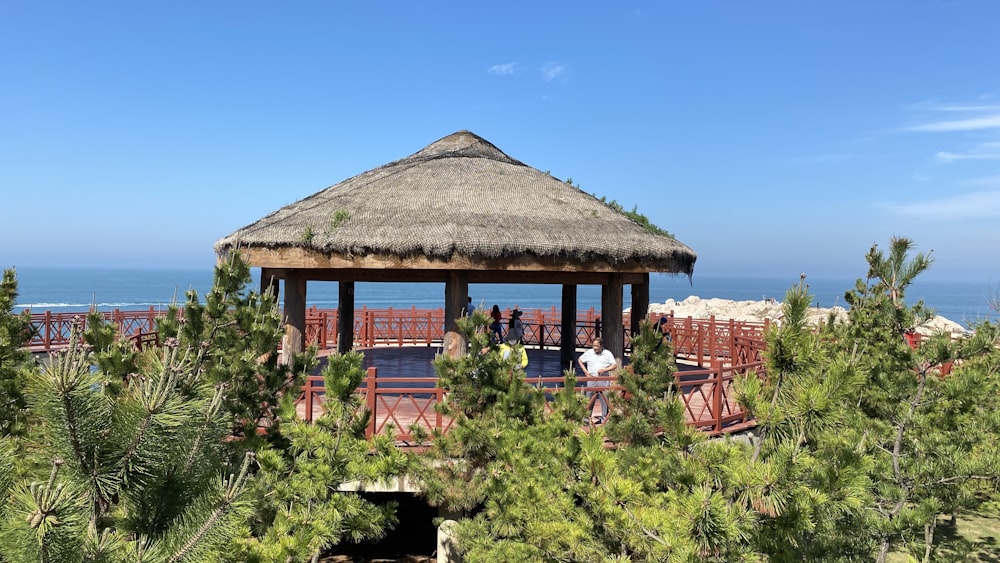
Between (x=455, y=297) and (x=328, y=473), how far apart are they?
16.0 feet

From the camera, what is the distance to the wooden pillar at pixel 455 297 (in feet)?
33.9

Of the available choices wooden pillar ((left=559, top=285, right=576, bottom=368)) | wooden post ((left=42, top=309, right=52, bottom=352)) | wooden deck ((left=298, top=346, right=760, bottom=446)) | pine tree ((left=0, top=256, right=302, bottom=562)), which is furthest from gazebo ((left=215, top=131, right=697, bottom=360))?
wooden post ((left=42, top=309, right=52, bottom=352))

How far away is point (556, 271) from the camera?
10.6 m

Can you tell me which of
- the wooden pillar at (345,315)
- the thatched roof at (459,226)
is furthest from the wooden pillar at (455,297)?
the wooden pillar at (345,315)

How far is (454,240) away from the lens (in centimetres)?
979

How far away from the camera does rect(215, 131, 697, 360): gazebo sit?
32.5 ft

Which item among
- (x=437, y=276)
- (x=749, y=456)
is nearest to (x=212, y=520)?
(x=749, y=456)

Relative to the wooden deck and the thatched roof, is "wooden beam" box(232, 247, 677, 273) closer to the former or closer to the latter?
the thatched roof

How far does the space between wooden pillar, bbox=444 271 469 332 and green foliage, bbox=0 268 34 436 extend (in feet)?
18.9

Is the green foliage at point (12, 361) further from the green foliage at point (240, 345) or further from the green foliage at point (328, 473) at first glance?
the green foliage at point (328, 473)

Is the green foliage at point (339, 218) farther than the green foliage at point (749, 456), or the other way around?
the green foliage at point (339, 218)

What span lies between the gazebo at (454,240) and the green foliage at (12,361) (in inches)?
117

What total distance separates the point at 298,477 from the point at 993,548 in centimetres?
1267

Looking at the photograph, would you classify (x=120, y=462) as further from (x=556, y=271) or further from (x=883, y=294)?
(x=883, y=294)
